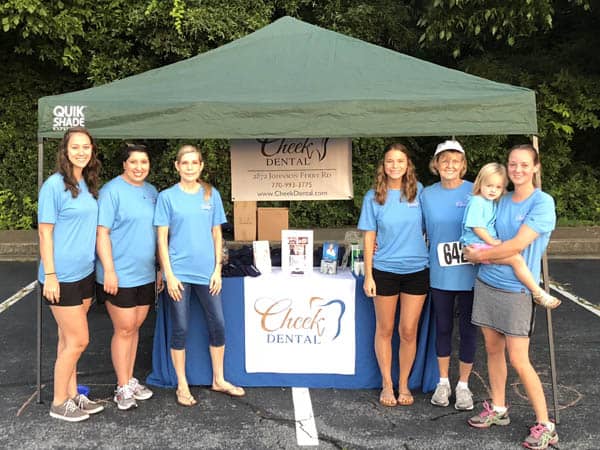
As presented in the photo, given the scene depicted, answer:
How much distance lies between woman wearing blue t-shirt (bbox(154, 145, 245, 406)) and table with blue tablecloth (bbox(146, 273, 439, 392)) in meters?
0.21

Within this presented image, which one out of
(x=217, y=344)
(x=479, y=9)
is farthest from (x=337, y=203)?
(x=217, y=344)

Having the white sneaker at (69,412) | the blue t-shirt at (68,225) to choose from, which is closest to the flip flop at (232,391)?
the white sneaker at (69,412)

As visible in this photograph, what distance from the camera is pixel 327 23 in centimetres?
1020

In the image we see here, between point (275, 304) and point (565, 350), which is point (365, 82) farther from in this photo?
point (565, 350)

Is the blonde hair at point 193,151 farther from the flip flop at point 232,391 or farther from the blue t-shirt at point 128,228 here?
the flip flop at point 232,391

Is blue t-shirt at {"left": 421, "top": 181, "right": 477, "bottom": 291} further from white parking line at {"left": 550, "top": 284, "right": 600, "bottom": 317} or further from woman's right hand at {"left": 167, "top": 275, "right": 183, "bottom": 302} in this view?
white parking line at {"left": 550, "top": 284, "right": 600, "bottom": 317}

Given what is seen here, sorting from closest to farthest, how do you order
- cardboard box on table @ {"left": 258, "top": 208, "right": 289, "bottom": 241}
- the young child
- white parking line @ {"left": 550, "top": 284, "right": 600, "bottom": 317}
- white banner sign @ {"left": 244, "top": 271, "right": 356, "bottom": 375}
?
the young child
white banner sign @ {"left": 244, "top": 271, "right": 356, "bottom": 375}
cardboard box on table @ {"left": 258, "top": 208, "right": 289, "bottom": 241}
white parking line @ {"left": 550, "top": 284, "right": 600, "bottom": 317}

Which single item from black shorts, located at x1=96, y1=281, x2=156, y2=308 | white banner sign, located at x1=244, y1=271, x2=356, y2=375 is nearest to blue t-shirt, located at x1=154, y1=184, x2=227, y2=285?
black shorts, located at x1=96, y1=281, x2=156, y2=308

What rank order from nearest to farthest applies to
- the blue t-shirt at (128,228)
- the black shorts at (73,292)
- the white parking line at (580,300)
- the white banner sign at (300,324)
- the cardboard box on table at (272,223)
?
the black shorts at (73,292), the blue t-shirt at (128,228), the white banner sign at (300,324), the cardboard box on table at (272,223), the white parking line at (580,300)

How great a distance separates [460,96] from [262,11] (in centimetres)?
668

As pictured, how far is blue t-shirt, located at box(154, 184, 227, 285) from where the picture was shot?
357cm

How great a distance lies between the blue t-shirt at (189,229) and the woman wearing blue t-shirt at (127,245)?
0.34ft

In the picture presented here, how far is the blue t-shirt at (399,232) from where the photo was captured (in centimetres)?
363

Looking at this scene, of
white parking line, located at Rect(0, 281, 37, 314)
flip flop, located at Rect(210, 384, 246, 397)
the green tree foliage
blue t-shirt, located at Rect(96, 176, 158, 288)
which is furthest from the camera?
the green tree foliage
